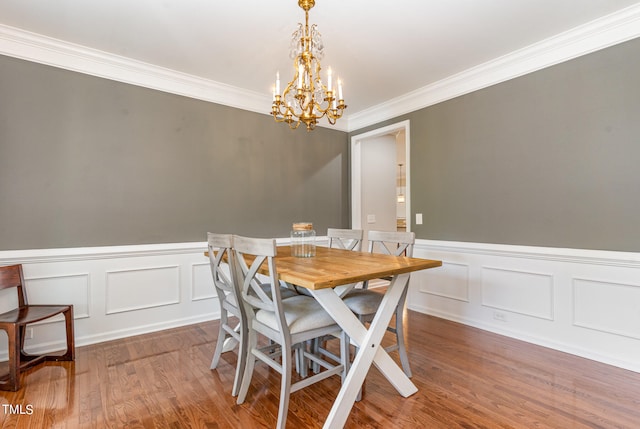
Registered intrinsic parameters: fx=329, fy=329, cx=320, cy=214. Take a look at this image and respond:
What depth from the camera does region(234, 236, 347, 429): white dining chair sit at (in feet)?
5.34

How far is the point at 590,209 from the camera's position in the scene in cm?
249

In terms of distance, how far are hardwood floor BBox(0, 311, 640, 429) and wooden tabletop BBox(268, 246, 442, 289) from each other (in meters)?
0.79

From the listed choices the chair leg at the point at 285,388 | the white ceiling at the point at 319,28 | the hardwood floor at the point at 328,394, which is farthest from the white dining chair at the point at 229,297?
the white ceiling at the point at 319,28

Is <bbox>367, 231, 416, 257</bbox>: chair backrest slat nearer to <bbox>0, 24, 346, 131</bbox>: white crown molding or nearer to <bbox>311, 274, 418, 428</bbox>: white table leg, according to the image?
<bbox>311, 274, 418, 428</bbox>: white table leg

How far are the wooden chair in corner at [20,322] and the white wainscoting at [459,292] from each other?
118mm

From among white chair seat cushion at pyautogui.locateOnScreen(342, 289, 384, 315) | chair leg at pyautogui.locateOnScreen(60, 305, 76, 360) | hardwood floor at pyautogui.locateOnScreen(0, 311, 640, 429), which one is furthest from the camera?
chair leg at pyautogui.locateOnScreen(60, 305, 76, 360)

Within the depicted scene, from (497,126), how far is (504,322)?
178cm

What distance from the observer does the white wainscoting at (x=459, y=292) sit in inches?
94.1

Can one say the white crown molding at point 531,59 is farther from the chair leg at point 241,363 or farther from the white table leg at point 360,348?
the chair leg at point 241,363

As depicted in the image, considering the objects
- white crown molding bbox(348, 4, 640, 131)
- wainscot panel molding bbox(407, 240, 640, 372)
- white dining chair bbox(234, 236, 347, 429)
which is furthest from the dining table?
white crown molding bbox(348, 4, 640, 131)

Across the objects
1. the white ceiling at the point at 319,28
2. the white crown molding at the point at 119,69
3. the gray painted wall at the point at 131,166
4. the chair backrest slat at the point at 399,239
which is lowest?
the chair backrest slat at the point at 399,239

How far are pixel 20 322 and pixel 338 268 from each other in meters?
2.09

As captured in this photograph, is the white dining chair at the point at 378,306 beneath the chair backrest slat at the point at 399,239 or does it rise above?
beneath

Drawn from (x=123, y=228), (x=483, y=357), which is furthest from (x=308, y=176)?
(x=483, y=357)
